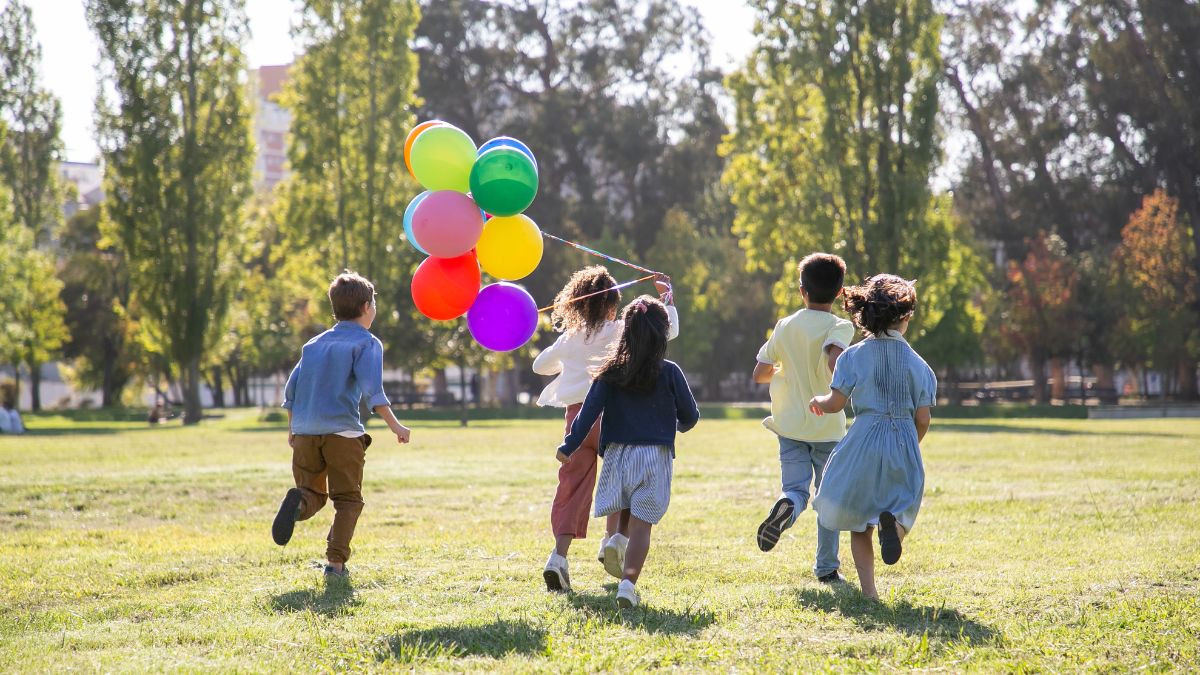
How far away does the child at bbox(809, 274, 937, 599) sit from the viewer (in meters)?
5.62

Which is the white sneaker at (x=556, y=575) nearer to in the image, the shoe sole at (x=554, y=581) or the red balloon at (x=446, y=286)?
the shoe sole at (x=554, y=581)

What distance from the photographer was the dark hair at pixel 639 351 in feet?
19.3

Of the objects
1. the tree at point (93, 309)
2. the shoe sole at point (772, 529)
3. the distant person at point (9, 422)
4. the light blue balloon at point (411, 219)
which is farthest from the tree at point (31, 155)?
the shoe sole at point (772, 529)

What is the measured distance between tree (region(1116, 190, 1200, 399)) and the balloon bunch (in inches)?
1465

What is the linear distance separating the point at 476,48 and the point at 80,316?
2039 centimetres

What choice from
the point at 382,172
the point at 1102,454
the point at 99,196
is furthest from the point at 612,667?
the point at 99,196

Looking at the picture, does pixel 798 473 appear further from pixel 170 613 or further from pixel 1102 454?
pixel 1102 454

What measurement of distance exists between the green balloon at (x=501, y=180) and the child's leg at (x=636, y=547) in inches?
104

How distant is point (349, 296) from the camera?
6.77 metres

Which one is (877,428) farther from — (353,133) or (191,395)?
(191,395)

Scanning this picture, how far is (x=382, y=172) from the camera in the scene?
3584 centimetres

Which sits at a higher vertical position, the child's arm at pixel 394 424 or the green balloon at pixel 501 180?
the green balloon at pixel 501 180

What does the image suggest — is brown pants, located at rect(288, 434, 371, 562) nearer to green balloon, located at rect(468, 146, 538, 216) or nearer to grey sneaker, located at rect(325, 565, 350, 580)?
grey sneaker, located at rect(325, 565, 350, 580)

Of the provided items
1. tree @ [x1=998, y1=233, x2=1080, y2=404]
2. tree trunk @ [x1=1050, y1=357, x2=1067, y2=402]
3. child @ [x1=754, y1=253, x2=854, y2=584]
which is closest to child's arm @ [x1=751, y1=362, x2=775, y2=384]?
child @ [x1=754, y1=253, x2=854, y2=584]
